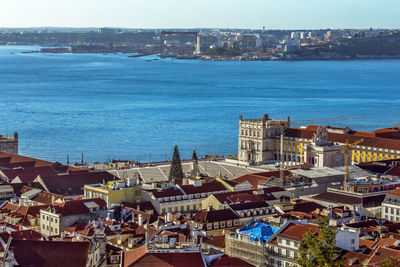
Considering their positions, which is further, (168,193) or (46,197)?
(46,197)

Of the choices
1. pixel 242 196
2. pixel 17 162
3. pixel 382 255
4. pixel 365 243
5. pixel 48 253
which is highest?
pixel 48 253

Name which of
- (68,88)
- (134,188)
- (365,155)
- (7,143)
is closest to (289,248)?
(134,188)

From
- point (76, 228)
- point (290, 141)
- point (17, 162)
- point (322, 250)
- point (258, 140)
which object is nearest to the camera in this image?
point (322, 250)

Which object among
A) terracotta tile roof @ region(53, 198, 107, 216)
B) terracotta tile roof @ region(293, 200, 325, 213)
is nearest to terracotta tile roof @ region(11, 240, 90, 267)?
terracotta tile roof @ region(53, 198, 107, 216)

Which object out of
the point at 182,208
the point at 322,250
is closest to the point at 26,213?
the point at 182,208

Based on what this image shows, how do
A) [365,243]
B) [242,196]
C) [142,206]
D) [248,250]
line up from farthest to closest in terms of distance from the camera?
1. [242,196]
2. [142,206]
3. [248,250]
4. [365,243]

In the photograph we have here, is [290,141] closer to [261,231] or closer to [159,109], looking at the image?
[261,231]

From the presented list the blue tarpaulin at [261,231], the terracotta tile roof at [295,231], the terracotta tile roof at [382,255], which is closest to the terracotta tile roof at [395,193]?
the blue tarpaulin at [261,231]

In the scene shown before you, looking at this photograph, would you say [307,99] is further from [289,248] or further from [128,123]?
[289,248]
